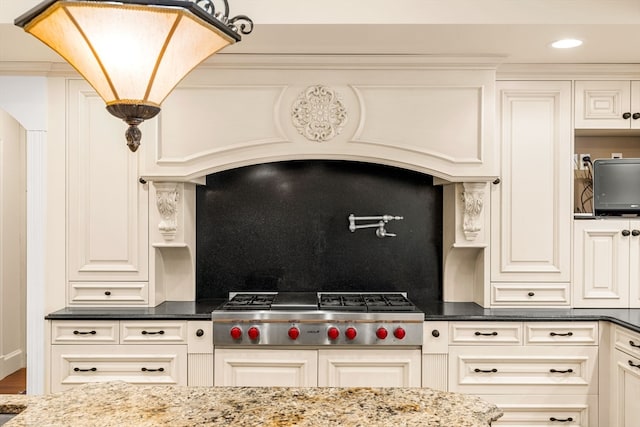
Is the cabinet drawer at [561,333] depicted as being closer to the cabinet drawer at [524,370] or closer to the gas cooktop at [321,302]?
the cabinet drawer at [524,370]

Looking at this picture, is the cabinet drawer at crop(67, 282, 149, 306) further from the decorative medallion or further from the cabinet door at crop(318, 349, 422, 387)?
the decorative medallion

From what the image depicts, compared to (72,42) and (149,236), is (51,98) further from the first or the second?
(72,42)

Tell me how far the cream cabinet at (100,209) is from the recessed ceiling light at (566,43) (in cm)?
242

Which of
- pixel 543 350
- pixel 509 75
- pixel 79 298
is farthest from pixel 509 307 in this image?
pixel 79 298

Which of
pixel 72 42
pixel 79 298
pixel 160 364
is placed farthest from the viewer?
pixel 79 298

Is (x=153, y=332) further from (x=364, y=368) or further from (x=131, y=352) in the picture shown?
(x=364, y=368)

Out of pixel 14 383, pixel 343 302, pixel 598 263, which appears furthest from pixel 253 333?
pixel 14 383

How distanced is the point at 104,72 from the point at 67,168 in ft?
7.47

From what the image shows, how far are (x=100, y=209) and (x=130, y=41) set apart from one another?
2.26 m

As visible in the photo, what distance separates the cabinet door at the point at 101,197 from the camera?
3127mm

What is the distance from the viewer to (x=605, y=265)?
317cm

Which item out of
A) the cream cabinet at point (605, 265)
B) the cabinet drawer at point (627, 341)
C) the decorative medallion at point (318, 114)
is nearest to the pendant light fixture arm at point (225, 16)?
the decorative medallion at point (318, 114)

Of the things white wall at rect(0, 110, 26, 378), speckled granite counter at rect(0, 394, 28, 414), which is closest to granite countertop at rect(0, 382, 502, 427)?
speckled granite counter at rect(0, 394, 28, 414)

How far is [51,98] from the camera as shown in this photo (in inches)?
124
